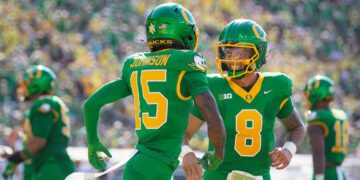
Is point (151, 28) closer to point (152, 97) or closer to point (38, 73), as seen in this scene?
point (152, 97)

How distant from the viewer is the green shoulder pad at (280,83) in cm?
523

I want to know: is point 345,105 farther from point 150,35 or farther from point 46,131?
point 150,35

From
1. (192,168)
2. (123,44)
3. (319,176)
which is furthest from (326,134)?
(123,44)

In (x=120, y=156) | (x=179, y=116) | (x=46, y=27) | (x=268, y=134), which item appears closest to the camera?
(x=179, y=116)

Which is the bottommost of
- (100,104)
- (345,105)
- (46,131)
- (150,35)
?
(345,105)

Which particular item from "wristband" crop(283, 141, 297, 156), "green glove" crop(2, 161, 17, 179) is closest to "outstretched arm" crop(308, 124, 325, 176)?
"wristband" crop(283, 141, 297, 156)

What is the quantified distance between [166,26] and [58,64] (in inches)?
346

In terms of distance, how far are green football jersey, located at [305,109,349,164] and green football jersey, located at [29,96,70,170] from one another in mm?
2090

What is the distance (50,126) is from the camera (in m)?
7.04

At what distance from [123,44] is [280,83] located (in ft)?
30.3

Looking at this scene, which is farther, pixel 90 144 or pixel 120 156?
pixel 120 156

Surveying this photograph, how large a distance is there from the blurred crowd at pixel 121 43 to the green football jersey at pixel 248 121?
6.86 meters

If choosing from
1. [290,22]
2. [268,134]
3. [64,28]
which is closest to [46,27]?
[64,28]

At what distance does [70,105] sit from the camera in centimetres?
1273
